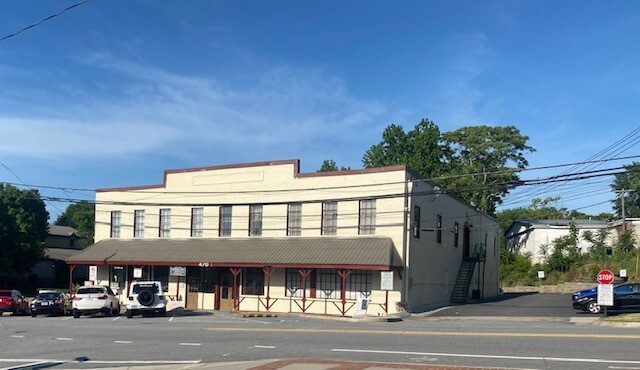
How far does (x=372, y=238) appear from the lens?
108ft

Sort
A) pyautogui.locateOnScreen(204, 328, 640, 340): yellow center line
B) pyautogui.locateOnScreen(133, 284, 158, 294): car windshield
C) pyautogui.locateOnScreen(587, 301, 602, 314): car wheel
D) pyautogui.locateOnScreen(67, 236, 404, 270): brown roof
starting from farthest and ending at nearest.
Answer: pyautogui.locateOnScreen(67, 236, 404, 270): brown roof < pyautogui.locateOnScreen(133, 284, 158, 294): car windshield < pyautogui.locateOnScreen(587, 301, 602, 314): car wheel < pyautogui.locateOnScreen(204, 328, 640, 340): yellow center line

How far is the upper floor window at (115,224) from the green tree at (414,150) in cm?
3465

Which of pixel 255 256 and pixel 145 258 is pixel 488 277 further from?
pixel 145 258

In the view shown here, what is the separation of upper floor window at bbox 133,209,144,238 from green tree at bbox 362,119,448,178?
112ft

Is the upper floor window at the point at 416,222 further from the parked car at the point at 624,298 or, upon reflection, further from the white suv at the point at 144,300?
the white suv at the point at 144,300

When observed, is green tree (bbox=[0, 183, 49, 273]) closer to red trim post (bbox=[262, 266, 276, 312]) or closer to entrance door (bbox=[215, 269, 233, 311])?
entrance door (bbox=[215, 269, 233, 311])

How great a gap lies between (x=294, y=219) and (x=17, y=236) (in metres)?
37.8

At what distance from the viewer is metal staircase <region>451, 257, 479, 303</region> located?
40812mm

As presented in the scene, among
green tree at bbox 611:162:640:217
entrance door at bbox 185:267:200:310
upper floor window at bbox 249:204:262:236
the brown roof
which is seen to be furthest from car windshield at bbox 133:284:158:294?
green tree at bbox 611:162:640:217

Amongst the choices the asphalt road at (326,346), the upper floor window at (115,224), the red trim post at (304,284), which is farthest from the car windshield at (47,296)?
the red trim post at (304,284)

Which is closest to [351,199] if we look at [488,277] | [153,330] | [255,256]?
[255,256]

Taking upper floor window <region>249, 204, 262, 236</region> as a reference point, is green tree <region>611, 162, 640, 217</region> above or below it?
above

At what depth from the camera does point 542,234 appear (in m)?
67.4

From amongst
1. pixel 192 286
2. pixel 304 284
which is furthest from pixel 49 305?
pixel 304 284
